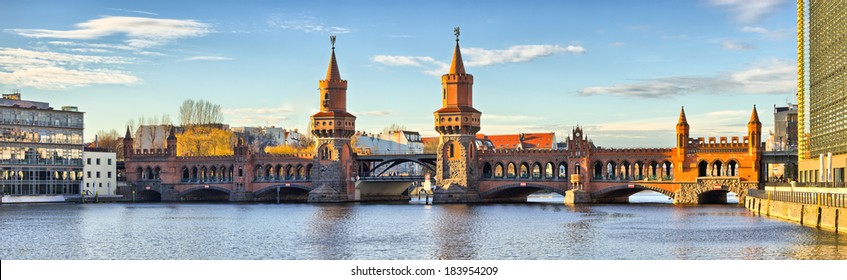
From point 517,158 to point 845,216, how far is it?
2785 inches

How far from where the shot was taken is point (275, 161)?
147750mm

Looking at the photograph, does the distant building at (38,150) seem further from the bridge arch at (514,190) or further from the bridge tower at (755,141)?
the bridge tower at (755,141)

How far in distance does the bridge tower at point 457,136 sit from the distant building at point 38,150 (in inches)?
1660

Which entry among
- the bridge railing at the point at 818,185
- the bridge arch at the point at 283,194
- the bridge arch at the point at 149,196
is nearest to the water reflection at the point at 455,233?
the bridge railing at the point at 818,185

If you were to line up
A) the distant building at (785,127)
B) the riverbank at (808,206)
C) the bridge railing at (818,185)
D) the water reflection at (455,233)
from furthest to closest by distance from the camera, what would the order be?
the distant building at (785,127) < the bridge railing at (818,185) < the riverbank at (808,206) < the water reflection at (455,233)

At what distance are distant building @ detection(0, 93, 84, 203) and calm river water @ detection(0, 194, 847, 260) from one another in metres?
A: 23.2

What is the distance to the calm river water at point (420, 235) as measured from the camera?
60188mm

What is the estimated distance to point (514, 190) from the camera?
13438cm

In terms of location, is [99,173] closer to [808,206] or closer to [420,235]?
[420,235]

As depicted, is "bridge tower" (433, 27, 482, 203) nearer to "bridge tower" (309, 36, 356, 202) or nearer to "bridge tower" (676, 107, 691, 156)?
"bridge tower" (309, 36, 356, 202)

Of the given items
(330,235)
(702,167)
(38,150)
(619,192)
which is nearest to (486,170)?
(619,192)

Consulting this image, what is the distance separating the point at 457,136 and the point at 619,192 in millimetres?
18626

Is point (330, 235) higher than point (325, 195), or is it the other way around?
point (325, 195)
